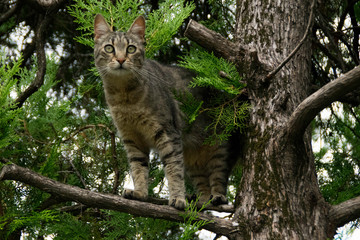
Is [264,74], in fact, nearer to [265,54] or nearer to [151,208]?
[265,54]

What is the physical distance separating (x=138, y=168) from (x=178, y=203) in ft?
2.40

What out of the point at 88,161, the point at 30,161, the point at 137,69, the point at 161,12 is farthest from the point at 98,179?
the point at 161,12

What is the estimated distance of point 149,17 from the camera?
439cm

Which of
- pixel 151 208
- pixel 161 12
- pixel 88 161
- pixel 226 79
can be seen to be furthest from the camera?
A: pixel 88 161

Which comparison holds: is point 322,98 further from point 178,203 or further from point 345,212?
point 178,203

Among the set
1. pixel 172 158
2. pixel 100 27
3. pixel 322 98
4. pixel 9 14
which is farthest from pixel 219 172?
pixel 9 14

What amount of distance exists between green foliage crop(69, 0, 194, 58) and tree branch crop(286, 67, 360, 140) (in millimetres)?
1380

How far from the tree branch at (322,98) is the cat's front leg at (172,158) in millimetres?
1248

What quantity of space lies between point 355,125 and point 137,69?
2.12m

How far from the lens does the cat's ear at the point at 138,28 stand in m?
4.36

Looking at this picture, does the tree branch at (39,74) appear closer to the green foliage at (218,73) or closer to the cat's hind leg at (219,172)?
the green foliage at (218,73)

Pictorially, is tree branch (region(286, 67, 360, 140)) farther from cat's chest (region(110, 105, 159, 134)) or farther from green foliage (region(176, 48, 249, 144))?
cat's chest (region(110, 105, 159, 134))

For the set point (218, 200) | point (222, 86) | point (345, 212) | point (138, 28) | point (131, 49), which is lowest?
point (345, 212)

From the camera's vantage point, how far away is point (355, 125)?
459 cm
